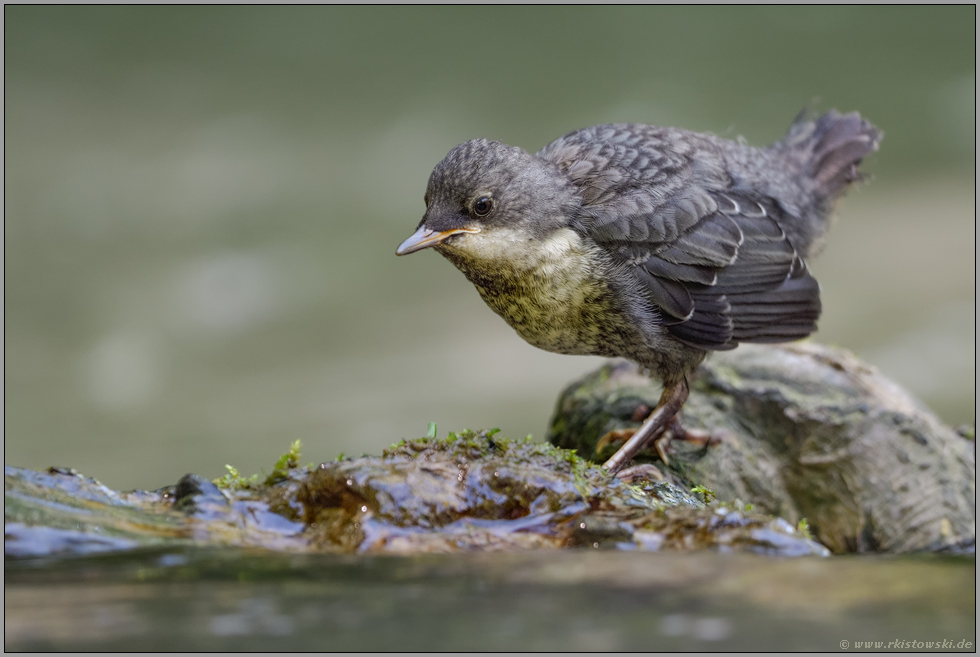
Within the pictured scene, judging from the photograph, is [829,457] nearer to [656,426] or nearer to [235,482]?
[656,426]

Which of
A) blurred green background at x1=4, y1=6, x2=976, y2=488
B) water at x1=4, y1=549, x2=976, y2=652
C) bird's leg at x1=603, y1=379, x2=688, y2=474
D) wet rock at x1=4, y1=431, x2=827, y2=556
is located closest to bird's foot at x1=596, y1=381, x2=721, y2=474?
bird's leg at x1=603, y1=379, x2=688, y2=474

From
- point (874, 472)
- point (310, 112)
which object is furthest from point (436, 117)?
point (874, 472)

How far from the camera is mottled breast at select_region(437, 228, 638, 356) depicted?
3766mm

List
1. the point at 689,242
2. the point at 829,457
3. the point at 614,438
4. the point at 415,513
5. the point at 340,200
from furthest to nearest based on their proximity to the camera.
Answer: the point at 340,200 < the point at 829,457 < the point at 614,438 < the point at 689,242 < the point at 415,513

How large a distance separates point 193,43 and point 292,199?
2470mm

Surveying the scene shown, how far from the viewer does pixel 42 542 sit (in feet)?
7.55

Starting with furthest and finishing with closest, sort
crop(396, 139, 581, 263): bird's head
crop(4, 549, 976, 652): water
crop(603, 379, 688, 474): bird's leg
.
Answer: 1. crop(603, 379, 688, 474): bird's leg
2. crop(396, 139, 581, 263): bird's head
3. crop(4, 549, 976, 652): water

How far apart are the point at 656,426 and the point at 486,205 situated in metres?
1.21

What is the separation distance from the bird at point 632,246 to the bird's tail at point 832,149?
509 millimetres

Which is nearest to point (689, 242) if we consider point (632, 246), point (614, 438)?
point (632, 246)

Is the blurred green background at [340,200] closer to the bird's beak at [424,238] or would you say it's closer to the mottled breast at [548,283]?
the mottled breast at [548,283]

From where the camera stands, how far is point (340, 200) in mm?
11203

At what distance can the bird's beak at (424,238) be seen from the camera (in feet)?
11.6

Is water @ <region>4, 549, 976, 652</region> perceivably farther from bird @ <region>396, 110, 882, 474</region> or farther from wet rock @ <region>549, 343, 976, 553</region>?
wet rock @ <region>549, 343, 976, 553</region>
